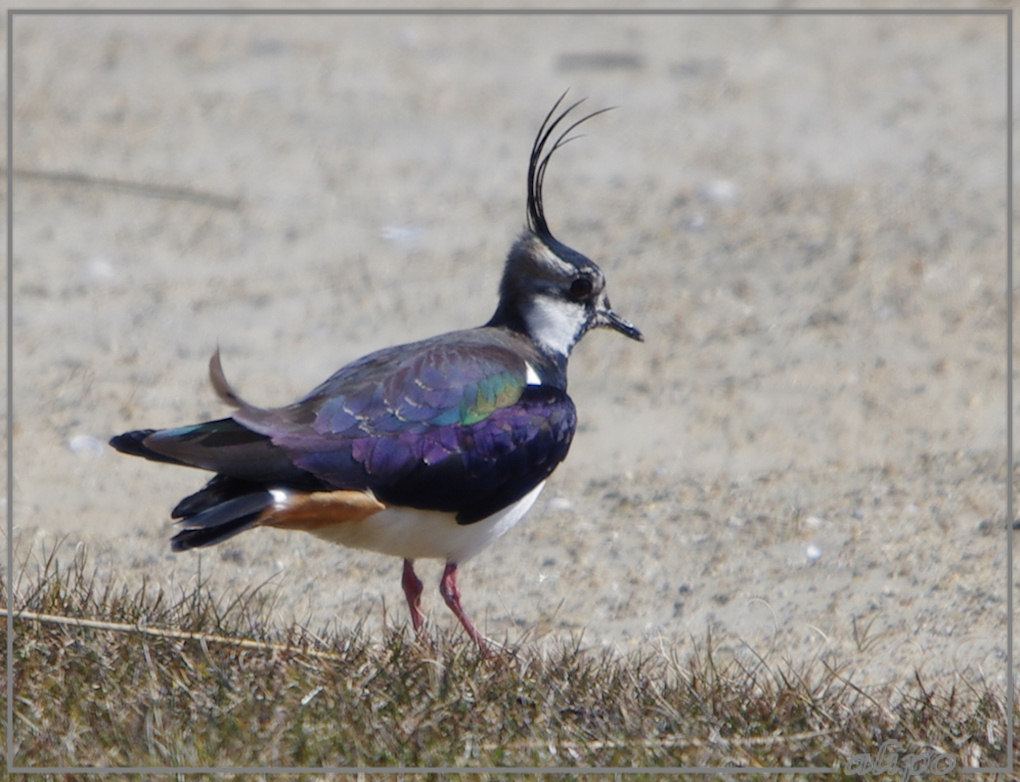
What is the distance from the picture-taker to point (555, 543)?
494cm

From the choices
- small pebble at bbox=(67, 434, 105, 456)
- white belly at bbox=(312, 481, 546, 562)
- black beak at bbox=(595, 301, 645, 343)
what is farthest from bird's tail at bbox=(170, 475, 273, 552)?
small pebble at bbox=(67, 434, 105, 456)

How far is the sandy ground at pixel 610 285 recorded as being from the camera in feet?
15.4

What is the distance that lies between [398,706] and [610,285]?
3.46m

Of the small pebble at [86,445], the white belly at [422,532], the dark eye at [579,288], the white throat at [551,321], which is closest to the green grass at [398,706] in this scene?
the white belly at [422,532]

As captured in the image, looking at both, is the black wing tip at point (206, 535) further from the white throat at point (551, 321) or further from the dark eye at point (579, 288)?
the dark eye at point (579, 288)

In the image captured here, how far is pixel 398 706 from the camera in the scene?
345cm

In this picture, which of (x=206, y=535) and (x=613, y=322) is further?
(x=613, y=322)

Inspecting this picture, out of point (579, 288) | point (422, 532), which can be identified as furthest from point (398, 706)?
point (579, 288)

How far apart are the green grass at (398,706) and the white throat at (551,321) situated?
995 millimetres

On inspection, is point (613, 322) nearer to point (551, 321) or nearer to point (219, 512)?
point (551, 321)

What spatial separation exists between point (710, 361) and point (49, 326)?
2673mm

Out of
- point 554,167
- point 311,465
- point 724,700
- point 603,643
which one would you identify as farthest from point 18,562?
point 554,167

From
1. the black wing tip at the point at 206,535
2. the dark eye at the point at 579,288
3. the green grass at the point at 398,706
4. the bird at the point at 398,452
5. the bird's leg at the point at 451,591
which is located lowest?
the green grass at the point at 398,706

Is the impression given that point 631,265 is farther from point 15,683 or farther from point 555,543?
point 15,683
